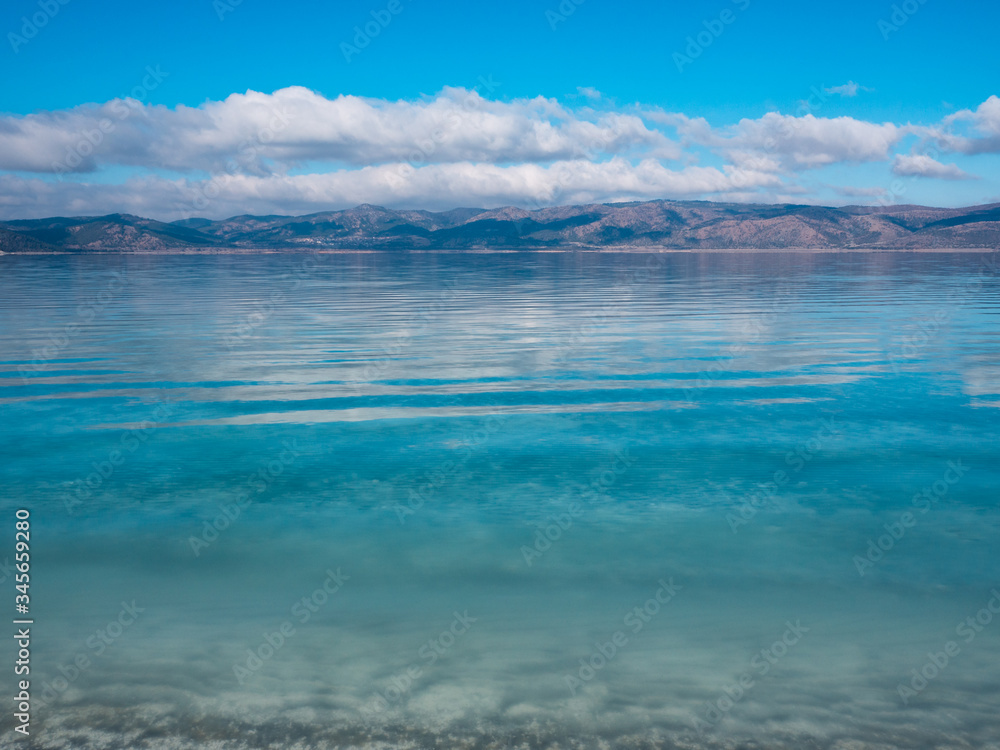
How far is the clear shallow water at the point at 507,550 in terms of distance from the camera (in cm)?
640

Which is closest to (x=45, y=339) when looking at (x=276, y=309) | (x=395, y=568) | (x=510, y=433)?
(x=276, y=309)

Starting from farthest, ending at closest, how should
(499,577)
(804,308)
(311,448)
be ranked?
(804,308) < (311,448) < (499,577)

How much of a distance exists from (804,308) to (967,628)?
3296 cm

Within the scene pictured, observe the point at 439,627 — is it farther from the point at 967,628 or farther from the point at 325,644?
the point at 967,628

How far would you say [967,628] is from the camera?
766 centimetres

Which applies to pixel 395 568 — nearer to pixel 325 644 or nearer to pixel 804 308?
pixel 325 644

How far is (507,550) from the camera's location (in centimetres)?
960

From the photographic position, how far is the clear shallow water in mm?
6398

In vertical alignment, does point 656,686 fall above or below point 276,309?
below

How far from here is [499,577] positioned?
348 inches

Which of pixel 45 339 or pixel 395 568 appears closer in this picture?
pixel 395 568

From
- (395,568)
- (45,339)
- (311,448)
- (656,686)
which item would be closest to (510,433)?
(311,448)

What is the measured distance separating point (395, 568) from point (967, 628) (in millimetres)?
6633

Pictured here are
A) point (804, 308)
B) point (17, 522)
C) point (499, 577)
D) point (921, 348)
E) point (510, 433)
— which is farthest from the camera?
point (804, 308)
